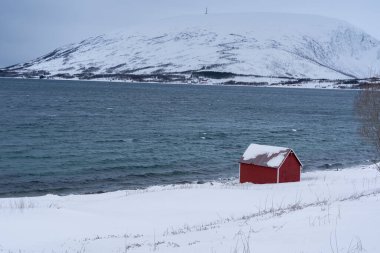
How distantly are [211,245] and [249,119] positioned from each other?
2915 inches

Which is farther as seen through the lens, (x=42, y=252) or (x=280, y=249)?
(x=42, y=252)

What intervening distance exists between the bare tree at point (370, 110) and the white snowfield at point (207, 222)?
323cm

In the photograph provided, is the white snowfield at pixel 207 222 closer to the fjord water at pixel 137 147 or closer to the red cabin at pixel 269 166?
the red cabin at pixel 269 166

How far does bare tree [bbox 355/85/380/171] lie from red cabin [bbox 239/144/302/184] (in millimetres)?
5756

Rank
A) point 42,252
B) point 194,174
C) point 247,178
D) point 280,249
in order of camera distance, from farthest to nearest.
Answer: point 194,174 < point 247,178 < point 42,252 < point 280,249

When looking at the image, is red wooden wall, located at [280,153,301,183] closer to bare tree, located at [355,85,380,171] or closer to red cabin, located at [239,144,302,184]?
red cabin, located at [239,144,302,184]

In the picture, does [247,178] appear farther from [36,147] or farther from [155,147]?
[36,147]

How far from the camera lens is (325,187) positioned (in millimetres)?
28219

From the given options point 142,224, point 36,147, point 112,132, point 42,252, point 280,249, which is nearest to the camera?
→ point 280,249

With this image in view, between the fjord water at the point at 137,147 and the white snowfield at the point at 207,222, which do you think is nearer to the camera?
the white snowfield at the point at 207,222

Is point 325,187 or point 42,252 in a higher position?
point 42,252

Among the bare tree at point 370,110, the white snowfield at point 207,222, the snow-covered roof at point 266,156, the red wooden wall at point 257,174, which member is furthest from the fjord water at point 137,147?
the bare tree at point 370,110

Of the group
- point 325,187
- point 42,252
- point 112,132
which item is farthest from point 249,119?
point 42,252

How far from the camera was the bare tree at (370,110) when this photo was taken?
2942 centimetres
